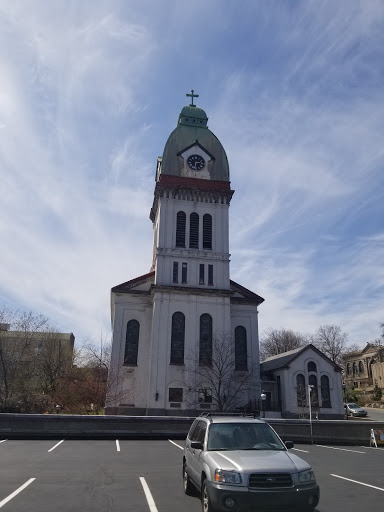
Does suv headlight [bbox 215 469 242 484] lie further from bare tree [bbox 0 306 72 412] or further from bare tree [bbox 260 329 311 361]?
bare tree [bbox 260 329 311 361]

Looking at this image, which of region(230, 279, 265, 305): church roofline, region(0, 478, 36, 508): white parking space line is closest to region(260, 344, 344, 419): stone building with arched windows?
region(230, 279, 265, 305): church roofline

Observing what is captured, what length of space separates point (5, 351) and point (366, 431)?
36.2m

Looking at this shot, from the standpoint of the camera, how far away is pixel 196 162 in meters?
46.7

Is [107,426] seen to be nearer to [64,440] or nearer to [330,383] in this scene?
[64,440]

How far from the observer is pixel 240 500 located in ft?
21.3

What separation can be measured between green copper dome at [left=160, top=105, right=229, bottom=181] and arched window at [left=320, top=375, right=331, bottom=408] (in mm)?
24724

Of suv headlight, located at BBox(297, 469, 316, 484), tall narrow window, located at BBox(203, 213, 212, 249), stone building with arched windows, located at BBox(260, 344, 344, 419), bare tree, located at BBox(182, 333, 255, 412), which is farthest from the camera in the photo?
tall narrow window, located at BBox(203, 213, 212, 249)

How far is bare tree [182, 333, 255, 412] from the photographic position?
37969mm

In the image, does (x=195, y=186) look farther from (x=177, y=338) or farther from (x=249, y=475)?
(x=249, y=475)

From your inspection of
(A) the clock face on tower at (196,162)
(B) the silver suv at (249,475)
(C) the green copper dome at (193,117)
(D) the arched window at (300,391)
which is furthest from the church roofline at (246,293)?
(B) the silver suv at (249,475)

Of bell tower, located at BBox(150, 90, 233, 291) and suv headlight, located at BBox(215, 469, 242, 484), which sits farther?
bell tower, located at BBox(150, 90, 233, 291)

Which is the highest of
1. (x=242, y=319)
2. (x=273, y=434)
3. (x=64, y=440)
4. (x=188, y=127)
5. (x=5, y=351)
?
(x=188, y=127)

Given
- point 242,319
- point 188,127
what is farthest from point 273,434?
point 188,127

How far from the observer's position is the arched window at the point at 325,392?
4156 cm
